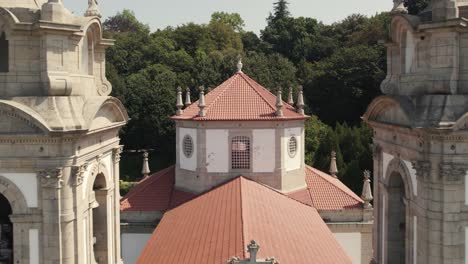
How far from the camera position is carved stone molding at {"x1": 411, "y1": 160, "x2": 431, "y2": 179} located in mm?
10367

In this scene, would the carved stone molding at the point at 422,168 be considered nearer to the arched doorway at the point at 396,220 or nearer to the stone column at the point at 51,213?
the arched doorway at the point at 396,220

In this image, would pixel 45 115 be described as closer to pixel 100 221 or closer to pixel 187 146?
pixel 100 221

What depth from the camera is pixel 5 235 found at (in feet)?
38.5

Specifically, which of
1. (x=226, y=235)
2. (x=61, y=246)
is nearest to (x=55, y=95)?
(x=61, y=246)

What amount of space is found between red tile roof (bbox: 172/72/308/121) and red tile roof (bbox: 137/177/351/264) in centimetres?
307

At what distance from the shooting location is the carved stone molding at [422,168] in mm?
10367

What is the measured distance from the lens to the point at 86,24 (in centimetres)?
1148

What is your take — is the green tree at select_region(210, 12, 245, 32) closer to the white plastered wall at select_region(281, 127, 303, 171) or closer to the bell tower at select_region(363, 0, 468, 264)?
the white plastered wall at select_region(281, 127, 303, 171)

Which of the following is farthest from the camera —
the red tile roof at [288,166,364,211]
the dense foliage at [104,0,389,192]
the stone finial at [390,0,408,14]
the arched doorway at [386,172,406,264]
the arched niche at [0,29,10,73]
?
the dense foliage at [104,0,389,192]

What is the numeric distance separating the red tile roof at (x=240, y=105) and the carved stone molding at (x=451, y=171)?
40.9ft

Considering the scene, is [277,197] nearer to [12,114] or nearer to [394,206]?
[394,206]

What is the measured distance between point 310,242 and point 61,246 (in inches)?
339

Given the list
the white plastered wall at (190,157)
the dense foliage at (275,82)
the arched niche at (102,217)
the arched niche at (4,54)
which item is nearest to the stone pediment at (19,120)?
the arched niche at (4,54)

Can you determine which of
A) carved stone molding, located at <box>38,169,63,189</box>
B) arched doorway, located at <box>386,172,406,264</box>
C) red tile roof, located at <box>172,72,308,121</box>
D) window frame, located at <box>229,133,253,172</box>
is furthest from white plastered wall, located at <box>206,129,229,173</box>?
carved stone molding, located at <box>38,169,63,189</box>
